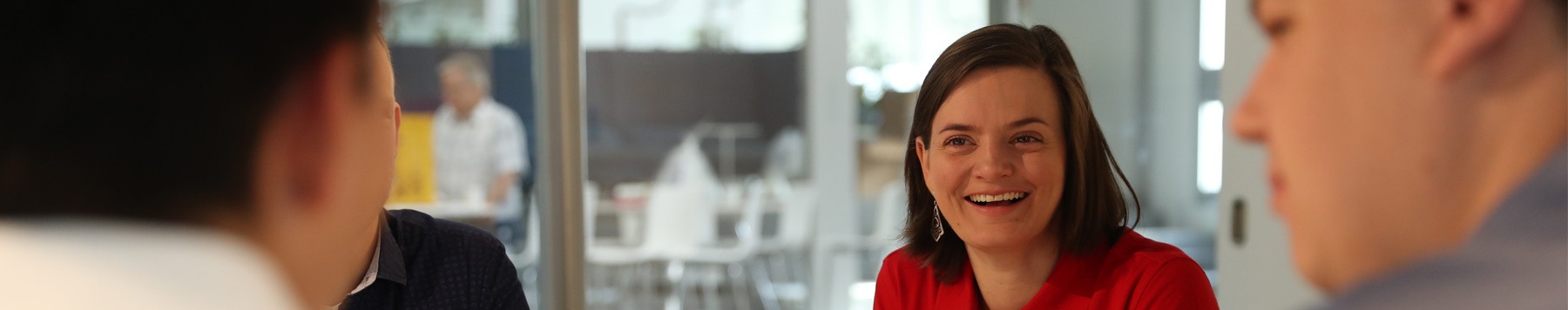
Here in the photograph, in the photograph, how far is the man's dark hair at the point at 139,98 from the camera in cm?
42

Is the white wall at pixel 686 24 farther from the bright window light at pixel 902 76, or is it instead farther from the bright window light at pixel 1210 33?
the bright window light at pixel 1210 33

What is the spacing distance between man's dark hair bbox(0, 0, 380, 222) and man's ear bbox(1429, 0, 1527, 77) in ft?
1.37

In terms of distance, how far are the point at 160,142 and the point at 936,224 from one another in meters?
1.37

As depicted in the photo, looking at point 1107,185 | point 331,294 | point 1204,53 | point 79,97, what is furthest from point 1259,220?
point 79,97

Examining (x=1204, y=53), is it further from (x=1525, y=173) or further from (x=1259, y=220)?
(x=1525, y=173)

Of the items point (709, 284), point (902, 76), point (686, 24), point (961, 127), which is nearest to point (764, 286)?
point (709, 284)

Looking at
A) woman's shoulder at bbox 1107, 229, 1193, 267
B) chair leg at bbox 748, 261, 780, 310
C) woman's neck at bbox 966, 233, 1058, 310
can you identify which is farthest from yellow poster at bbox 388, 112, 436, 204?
woman's shoulder at bbox 1107, 229, 1193, 267

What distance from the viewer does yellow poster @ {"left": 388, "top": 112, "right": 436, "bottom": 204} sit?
3.53 metres

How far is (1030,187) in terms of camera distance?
148 cm

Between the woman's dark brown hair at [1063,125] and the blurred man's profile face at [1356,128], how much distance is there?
113 centimetres

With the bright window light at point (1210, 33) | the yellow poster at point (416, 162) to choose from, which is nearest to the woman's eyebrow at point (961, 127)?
the bright window light at point (1210, 33)

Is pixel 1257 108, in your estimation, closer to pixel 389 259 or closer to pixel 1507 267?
pixel 1507 267

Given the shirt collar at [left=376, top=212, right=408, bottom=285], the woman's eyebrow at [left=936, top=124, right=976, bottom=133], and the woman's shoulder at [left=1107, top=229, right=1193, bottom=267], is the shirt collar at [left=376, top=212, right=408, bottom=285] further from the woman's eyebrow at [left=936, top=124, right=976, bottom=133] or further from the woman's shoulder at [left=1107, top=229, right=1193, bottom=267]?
the woman's shoulder at [left=1107, top=229, right=1193, bottom=267]

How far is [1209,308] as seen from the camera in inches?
56.9
